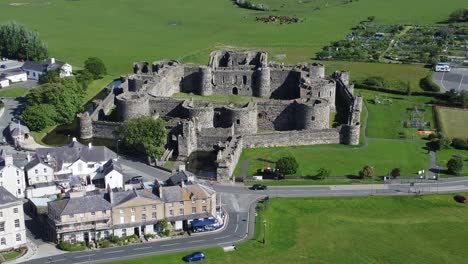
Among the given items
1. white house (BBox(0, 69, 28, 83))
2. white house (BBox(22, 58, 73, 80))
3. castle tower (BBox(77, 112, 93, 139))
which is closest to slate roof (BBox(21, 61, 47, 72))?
white house (BBox(22, 58, 73, 80))

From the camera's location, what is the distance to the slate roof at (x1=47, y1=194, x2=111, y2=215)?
272 feet

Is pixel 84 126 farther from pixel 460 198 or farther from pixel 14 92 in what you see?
pixel 460 198

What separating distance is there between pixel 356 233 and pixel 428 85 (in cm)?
8077

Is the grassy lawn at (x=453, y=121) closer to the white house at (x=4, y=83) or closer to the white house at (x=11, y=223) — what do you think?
the white house at (x=11, y=223)

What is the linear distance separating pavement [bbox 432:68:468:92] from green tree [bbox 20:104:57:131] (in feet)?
291

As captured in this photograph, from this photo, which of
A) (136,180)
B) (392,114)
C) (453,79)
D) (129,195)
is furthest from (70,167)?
(453,79)

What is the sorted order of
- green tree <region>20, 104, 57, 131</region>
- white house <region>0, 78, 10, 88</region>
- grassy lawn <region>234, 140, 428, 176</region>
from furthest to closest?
white house <region>0, 78, 10, 88</region> → green tree <region>20, 104, 57, 131</region> → grassy lawn <region>234, 140, 428, 176</region>

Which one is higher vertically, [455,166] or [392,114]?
[392,114]

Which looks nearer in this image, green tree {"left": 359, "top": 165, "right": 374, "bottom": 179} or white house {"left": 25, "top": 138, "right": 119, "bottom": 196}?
white house {"left": 25, "top": 138, "right": 119, "bottom": 196}

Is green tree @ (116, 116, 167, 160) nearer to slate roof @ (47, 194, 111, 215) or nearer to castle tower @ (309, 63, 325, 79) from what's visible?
slate roof @ (47, 194, 111, 215)

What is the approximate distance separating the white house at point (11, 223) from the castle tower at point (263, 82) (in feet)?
240

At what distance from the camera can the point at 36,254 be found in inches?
3179

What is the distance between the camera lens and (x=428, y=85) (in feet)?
520

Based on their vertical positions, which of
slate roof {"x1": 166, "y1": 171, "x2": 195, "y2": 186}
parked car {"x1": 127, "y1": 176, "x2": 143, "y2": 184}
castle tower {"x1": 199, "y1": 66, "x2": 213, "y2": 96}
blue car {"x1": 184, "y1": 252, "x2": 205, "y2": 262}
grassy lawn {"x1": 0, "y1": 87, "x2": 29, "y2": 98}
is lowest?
blue car {"x1": 184, "y1": 252, "x2": 205, "y2": 262}
